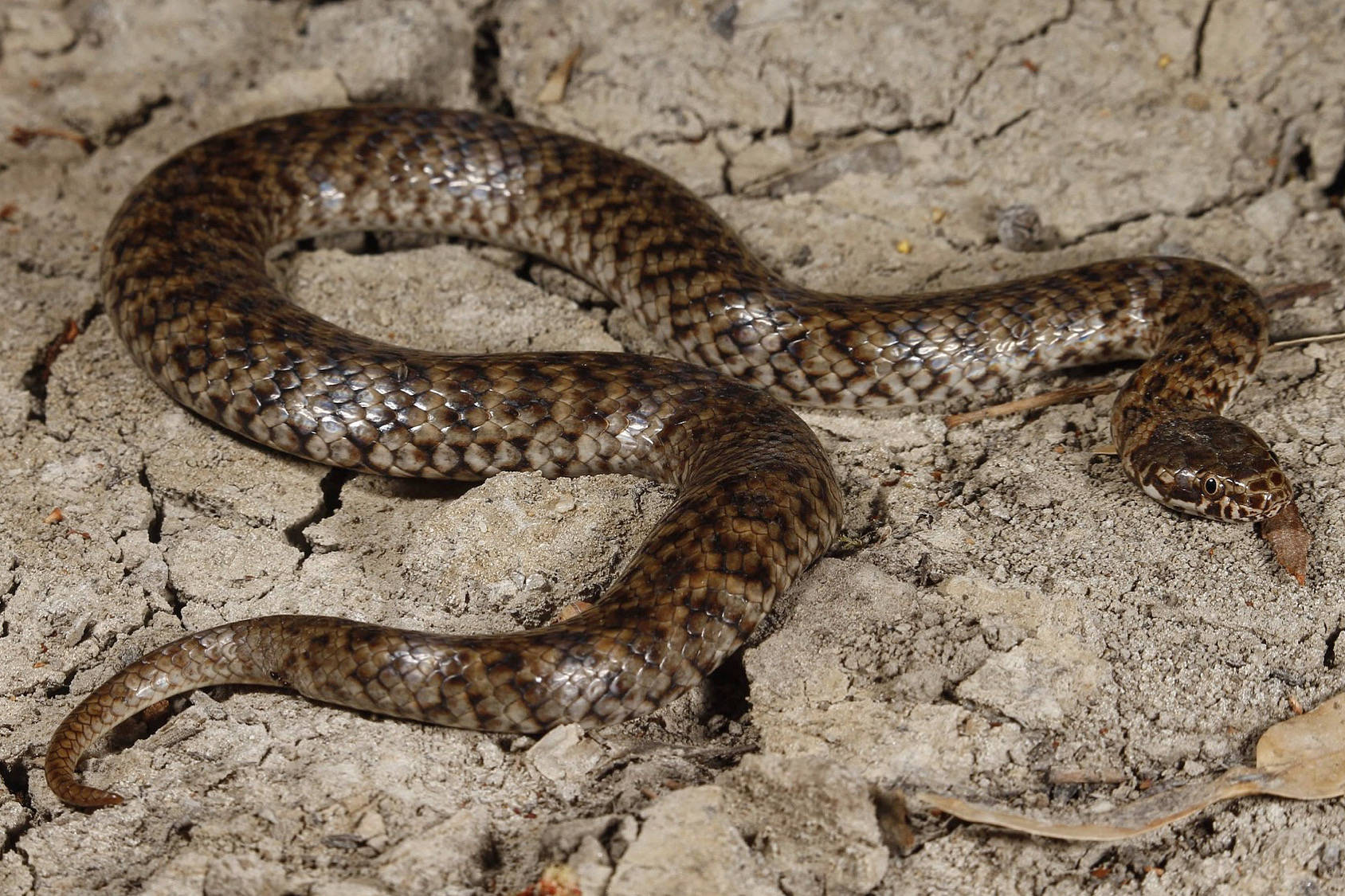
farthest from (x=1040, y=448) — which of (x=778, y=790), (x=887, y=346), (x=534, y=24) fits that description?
(x=534, y=24)

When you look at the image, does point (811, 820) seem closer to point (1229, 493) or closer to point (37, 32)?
point (1229, 493)

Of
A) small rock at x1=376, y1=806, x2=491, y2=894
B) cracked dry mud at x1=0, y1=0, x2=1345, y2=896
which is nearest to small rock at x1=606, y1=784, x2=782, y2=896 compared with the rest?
cracked dry mud at x1=0, y1=0, x2=1345, y2=896

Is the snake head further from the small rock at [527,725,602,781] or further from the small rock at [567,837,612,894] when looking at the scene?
the small rock at [567,837,612,894]

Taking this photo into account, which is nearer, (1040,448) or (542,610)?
(542,610)

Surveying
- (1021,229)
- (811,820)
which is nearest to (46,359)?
(811,820)

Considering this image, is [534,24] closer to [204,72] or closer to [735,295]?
[204,72]

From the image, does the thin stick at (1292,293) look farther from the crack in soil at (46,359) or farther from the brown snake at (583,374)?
the crack in soil at (46,359)

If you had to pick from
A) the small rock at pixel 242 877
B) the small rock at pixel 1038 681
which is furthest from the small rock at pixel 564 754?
the small rock at pixel 1038 681
